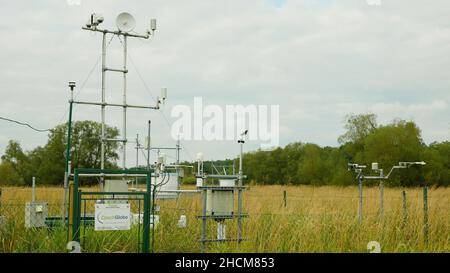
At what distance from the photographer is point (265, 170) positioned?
3111 centimetres

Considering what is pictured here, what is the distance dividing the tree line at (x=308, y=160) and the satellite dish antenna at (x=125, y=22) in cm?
1365

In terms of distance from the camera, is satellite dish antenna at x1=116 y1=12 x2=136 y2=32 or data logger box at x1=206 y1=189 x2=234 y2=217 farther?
satellite dish antenna at x1=116 y1=12 x2=136 y2=32

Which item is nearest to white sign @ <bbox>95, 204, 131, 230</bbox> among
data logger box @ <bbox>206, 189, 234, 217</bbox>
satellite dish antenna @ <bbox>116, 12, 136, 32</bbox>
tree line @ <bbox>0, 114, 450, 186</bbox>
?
data logger box @ <bbox>206, 189, 234, 217</bbox>

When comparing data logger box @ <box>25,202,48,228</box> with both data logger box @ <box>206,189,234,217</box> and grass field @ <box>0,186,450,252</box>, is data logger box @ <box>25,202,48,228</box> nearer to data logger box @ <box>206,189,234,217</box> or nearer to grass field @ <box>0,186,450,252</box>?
grass field @ <box>0,186,450,252</box>

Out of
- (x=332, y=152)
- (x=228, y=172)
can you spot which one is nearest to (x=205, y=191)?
(x=228, y=172)

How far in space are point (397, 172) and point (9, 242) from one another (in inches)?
923

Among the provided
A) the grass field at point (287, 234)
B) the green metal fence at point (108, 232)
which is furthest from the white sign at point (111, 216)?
the grass field at point (287, 234)

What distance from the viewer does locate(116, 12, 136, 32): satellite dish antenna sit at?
9791 mm

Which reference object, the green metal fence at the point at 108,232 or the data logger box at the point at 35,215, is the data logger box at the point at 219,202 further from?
the data logger box at the point at 35,215

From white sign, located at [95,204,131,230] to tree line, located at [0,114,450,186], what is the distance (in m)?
16.9

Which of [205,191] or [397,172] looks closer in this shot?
[205,191]

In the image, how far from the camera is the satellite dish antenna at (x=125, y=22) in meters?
9.79
